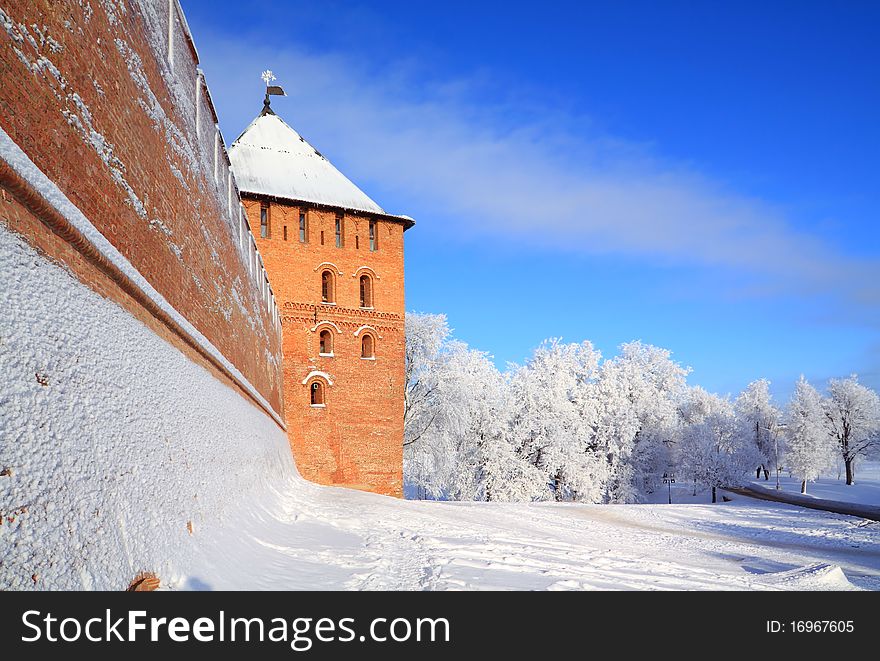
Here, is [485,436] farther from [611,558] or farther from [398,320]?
[611,558]

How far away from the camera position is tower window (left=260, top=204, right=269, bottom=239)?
19156 millimetres

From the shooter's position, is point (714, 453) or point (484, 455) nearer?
point (484, 455)

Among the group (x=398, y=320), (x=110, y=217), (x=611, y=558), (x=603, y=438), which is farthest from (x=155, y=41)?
(x=603, y=438)

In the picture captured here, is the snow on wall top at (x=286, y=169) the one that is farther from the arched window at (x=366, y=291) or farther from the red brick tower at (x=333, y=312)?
the arched window at (x=366, y=291)

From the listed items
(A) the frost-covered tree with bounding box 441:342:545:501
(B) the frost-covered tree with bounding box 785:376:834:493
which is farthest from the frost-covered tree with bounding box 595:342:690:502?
(B) the frost-covered tree with bounding box 785:376:834:493

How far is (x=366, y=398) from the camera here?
19703 mm

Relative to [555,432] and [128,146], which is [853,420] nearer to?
[555,432]

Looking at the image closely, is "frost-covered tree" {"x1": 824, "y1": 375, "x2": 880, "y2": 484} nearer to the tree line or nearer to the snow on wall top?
the tree line

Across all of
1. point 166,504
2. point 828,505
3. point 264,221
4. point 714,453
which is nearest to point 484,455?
point 264,221

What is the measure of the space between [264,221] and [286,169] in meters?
2.31

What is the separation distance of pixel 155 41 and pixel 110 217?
2.25m

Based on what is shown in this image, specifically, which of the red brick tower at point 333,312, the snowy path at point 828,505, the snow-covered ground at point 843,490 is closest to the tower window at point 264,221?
the red brick tower at point 333,312

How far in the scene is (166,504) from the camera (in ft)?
13.0
